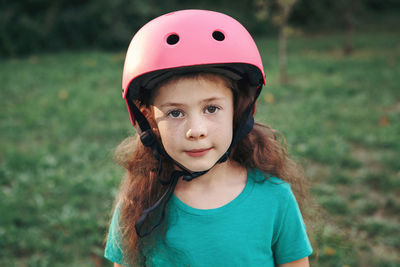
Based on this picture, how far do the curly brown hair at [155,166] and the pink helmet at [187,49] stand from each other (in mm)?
69

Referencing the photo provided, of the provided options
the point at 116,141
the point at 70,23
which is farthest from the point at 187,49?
the point at 70,23

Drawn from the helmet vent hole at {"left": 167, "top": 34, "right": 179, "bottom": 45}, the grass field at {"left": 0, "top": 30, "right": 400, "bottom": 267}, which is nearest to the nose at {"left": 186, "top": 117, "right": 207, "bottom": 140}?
the helmet vent hole at {"left": 167, "top": 34, "right": 179, "bottom": 45}

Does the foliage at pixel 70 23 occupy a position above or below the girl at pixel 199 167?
above

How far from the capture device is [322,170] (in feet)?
13.1

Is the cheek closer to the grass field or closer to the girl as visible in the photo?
the girl

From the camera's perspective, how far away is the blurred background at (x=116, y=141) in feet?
9.91

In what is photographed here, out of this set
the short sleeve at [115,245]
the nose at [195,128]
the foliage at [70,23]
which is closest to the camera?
the nose at [195,128]

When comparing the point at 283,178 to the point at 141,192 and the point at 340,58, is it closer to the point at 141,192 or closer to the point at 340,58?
the point at 141,192

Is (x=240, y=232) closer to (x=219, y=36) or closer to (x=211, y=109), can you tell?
(x=211, y=109)

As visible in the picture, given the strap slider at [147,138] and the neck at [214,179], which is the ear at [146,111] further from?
the neck at [214,179]

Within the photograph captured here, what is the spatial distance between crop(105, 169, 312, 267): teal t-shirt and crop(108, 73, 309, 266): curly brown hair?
0.08m

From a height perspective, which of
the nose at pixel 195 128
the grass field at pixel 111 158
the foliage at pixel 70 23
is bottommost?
the grass field at pixel 111 158

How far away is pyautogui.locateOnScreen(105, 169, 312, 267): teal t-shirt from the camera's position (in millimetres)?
1446

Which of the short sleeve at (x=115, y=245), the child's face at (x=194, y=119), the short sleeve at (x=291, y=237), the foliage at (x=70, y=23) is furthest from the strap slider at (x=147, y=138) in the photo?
the foliage at (x=70, y=23)
